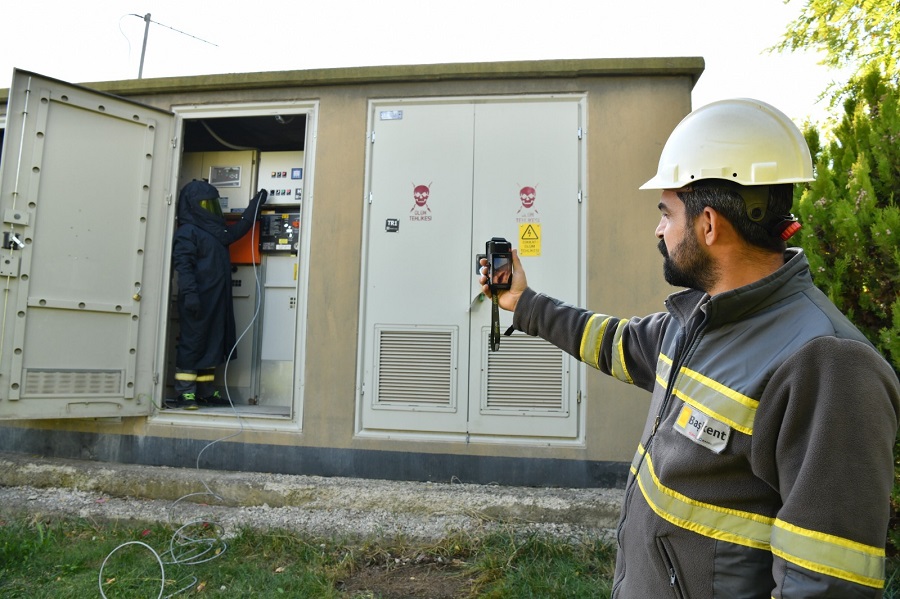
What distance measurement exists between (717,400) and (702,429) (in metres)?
0.07

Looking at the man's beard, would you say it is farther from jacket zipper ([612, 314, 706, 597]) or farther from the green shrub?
the green shrub

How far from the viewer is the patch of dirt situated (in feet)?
10.6

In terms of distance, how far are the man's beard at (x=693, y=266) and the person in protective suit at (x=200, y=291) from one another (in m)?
4.87

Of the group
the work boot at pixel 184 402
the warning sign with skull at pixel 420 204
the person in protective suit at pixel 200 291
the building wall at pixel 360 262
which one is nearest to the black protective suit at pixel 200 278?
the person in protective suit at pixel 200 291

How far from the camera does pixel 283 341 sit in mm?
6164

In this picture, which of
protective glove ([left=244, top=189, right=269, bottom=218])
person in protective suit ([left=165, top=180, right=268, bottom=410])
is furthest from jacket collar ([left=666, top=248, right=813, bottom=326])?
protective glove ([left=244, top=189, right=269, bottom=218])

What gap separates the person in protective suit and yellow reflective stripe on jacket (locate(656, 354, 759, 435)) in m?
4.88

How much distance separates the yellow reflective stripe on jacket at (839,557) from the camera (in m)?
1.00

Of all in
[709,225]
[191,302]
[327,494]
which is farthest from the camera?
[191,302]

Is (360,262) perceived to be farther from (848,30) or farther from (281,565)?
(848,30)

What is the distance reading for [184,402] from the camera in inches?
215

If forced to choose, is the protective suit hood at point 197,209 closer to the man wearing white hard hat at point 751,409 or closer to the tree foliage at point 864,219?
the tree foliage at point 864,219

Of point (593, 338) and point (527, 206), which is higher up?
point (527, 206)

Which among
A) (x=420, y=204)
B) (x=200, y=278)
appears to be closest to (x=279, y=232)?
(x=200, y=278)
